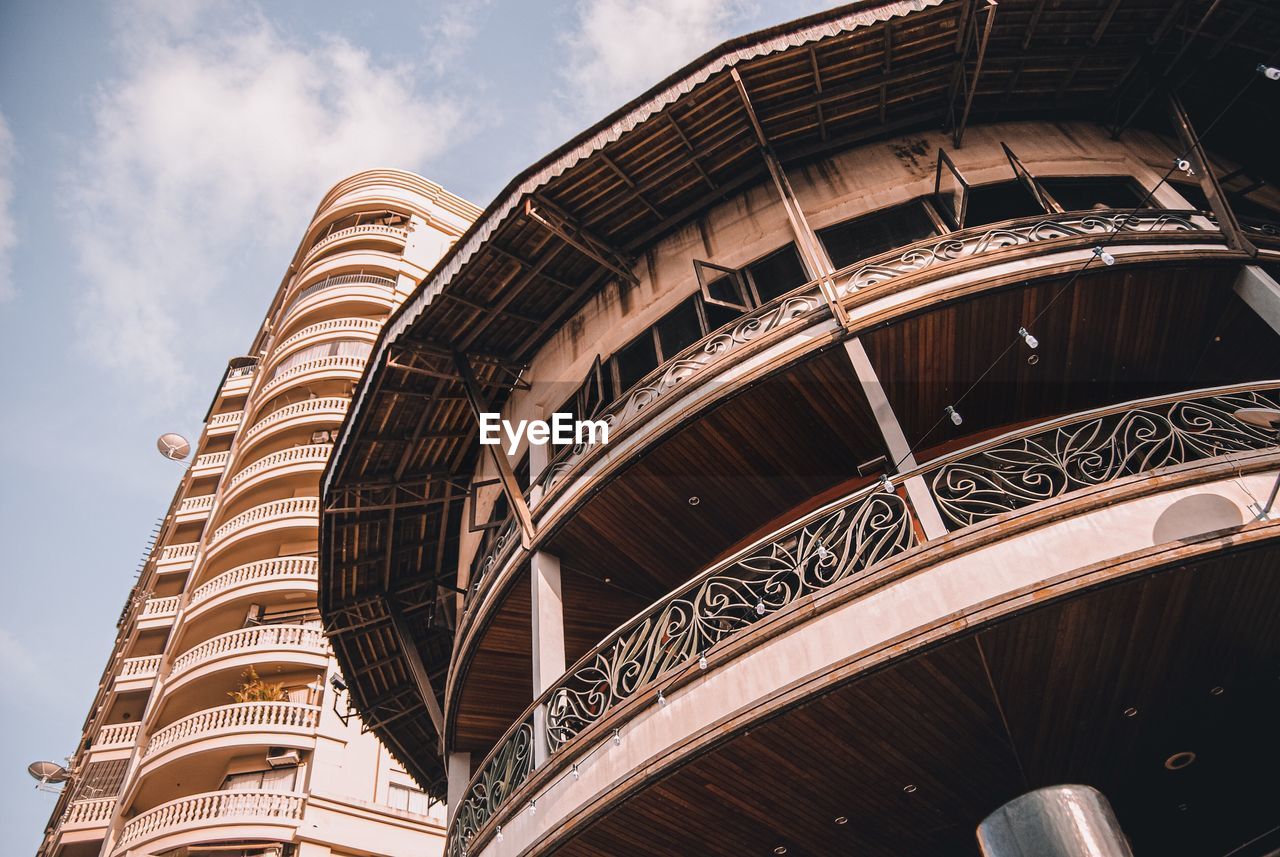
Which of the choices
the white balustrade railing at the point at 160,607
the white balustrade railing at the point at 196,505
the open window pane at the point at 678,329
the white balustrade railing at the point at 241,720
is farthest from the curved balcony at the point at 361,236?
the open window pane at the point at 678,329

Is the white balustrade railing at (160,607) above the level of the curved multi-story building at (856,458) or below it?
above

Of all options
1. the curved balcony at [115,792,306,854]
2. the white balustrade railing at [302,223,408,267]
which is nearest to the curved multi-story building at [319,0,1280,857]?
the curved balcony at [115,792,306,854]

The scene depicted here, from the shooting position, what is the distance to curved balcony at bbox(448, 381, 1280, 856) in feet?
26.7

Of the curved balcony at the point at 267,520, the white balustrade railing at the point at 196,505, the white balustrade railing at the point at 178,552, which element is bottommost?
the curved balcony at the point at 267,520

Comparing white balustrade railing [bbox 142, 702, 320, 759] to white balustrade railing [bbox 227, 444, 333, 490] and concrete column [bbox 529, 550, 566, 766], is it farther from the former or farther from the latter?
concrete column [bbox 529, 550, 566, 766]

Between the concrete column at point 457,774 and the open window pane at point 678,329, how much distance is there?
712 cm

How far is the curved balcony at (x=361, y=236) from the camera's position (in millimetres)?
43438

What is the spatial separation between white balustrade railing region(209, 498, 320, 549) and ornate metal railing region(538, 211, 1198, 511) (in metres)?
22.6

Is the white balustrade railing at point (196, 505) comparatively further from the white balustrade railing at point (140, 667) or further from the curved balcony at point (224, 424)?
the white balustrade railing at point (140, 667)

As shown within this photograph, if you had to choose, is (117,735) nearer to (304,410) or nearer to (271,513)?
(271,513)

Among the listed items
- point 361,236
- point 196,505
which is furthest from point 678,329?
point 361,236

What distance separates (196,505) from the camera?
39.3m

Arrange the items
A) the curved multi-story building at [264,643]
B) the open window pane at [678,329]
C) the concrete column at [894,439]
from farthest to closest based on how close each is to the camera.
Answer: the curved multi-story building at [264,643]
the open window pane at [678,329]
the concrete column at [894,439]

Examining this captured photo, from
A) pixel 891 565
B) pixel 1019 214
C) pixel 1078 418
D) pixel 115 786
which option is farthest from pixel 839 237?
pixel 115 786
